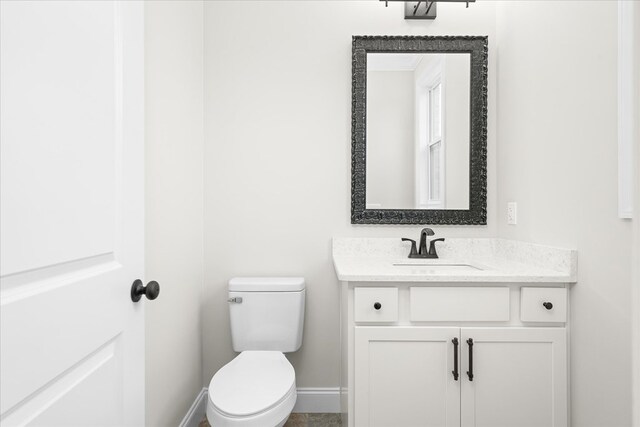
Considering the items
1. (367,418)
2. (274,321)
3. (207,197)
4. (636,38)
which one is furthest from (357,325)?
(636,38)

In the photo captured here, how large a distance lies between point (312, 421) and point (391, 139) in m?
1.55

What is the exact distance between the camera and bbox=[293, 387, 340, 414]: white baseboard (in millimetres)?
2025

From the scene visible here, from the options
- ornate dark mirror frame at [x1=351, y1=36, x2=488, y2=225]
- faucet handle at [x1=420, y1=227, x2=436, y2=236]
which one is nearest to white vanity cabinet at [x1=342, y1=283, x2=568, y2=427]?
faucet handle at [x1=420, y1=227, x2=436, y2=236]

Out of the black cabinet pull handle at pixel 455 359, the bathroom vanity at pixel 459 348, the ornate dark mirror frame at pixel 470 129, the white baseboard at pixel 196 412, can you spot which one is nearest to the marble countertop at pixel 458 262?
the bathroom vanity at pixel 459 348

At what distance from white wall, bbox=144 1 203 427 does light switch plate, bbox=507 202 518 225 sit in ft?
5.25

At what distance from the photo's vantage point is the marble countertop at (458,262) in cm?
143

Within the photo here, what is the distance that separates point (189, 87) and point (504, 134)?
5.31 ft

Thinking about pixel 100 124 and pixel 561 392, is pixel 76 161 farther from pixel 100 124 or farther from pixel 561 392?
pixel 561 392

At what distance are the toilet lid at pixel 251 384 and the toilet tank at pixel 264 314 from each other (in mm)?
109

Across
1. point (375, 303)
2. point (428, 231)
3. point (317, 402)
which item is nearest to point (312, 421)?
point (317, 402)

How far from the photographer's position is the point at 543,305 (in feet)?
4.70

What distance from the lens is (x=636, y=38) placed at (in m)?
0.41

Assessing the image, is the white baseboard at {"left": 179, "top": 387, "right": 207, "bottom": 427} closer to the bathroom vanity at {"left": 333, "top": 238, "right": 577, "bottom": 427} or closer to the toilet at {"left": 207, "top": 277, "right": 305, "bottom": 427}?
the toilet at {"left": 207, "top": 277, "right": 305, "bottom": 427}

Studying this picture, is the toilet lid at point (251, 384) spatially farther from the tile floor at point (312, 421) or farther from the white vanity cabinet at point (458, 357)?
the tile floor at point (312, 421)
